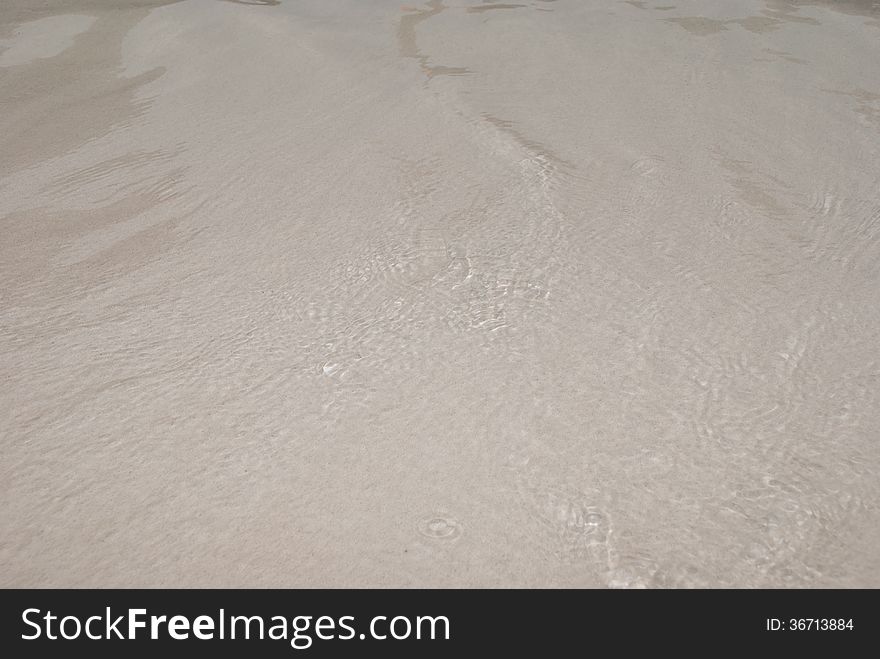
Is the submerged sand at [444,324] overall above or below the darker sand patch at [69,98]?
below

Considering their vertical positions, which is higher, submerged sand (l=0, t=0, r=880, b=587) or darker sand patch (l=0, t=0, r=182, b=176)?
darker sand patch (l=0, t=0, r=182, b=176)

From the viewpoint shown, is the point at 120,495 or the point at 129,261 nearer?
the point at 120,495

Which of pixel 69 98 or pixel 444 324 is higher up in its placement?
pixel 69 98

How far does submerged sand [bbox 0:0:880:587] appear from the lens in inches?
36.7

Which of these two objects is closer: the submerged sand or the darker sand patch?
the submerged sand

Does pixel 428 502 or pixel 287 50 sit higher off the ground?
pixel 287 50

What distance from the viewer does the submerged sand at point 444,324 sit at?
3.06 feet

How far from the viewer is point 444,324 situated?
50.7 inches

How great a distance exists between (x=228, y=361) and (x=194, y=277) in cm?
30

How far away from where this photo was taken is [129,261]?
1.50 meters

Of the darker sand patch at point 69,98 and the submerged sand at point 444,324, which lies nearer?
the submerged sand at point 444,324
